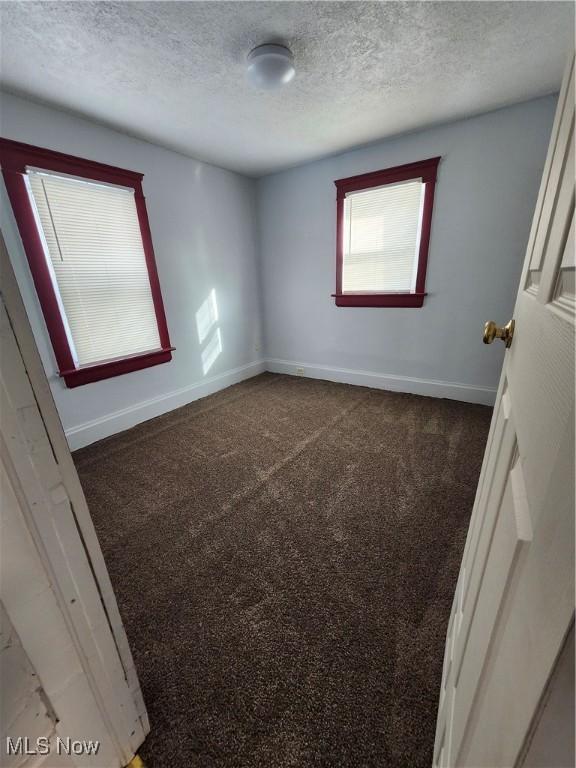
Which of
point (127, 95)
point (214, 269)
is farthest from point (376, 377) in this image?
point (127, 95)

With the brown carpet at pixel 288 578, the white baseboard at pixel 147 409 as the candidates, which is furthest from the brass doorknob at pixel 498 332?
the white baseboard at pixel 147 409

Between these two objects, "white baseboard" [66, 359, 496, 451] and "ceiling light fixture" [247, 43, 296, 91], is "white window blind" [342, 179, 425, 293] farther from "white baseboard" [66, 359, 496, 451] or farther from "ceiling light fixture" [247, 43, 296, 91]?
"ceiling light fixture" [247, 43, 296, 91]

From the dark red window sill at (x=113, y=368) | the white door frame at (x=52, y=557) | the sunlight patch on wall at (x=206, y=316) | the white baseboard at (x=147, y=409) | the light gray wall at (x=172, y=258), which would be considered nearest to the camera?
the white door frame at (x=52, y=557)

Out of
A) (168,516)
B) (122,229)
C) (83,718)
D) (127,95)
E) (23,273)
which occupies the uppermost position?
(127,95)

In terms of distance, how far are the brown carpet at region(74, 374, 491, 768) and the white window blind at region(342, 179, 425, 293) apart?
1499mm

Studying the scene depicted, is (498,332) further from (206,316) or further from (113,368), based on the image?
(206,316)

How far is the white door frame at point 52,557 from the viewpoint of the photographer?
1.59 ft

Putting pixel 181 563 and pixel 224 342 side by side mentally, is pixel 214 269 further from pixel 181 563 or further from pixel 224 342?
pixel 181 563

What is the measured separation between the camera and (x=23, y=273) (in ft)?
6.69

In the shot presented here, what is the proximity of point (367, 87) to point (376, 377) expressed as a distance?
243cm

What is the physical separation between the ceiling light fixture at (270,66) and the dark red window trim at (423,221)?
138 cm

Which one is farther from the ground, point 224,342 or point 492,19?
point 492,19

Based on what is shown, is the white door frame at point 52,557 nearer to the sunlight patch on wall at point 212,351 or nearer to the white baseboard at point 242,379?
the white baseboard at point 242,379

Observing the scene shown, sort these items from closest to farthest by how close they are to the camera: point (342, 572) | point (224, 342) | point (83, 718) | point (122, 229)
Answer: point (83, 718) → point (342, 572) → point (122, 229) → point (224, 342)
